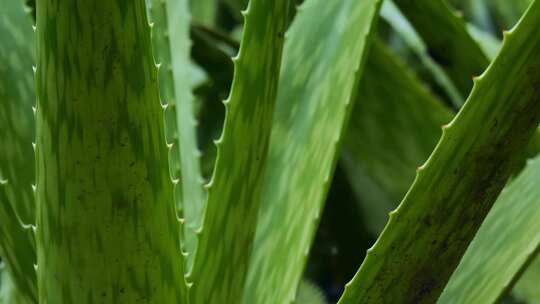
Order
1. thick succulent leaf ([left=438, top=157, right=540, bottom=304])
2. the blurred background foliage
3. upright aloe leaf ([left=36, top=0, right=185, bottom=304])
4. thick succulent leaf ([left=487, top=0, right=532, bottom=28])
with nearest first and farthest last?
upright aloe leaf ([left=36, top=0, right=185, bottom=304])
thick succulent leaf ([left=438, top=157, right=540, bottom=304])
the blurred background foliage
thick succulent leaf ([left=487, top=0, right=532, bottom=28])

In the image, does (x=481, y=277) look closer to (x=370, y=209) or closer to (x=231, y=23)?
(x=370, y=209)

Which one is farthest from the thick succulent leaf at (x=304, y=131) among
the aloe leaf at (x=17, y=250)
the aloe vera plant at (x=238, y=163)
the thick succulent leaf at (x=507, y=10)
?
the thick succulent leaf at (x=507, y=10)

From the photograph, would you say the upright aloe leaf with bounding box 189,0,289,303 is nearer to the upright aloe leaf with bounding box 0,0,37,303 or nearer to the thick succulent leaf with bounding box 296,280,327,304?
the upright aloe leaf with bounding box 0,0,37,303

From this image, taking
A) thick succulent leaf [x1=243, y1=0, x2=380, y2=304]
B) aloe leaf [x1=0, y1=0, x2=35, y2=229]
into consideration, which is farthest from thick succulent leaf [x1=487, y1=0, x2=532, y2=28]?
aloe leaf [x1=0, y1=0, x2=35, y2=229]

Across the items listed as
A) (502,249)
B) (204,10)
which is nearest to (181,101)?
(502,249)

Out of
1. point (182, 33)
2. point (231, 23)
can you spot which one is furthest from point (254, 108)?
point (231, 23)

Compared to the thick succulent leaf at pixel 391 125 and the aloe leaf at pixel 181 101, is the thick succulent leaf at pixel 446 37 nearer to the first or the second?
the thick succulent leaf at pixel 391 125

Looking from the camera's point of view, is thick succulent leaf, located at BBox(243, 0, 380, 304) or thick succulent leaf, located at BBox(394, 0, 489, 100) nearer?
thick succulent leaf, located at BBox(243, 0, 380, 304)
